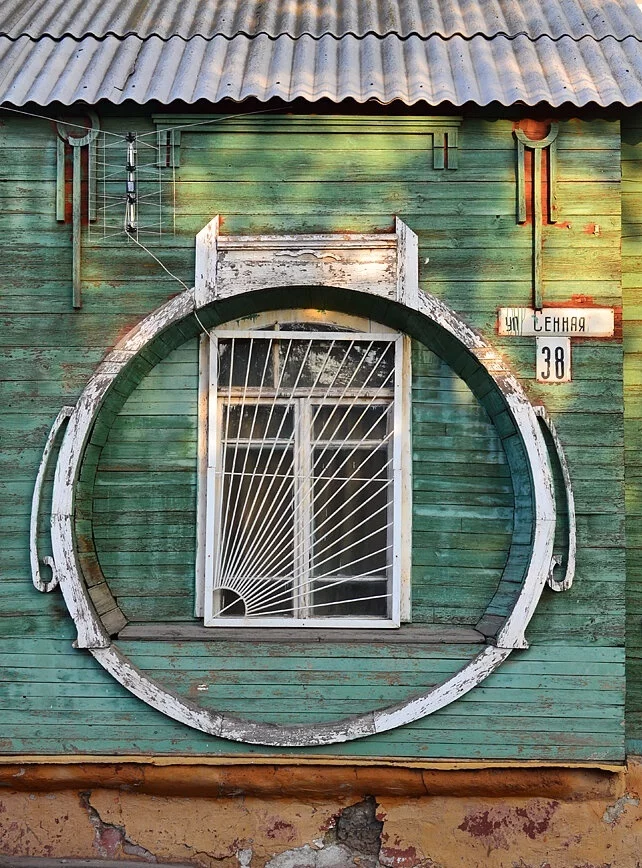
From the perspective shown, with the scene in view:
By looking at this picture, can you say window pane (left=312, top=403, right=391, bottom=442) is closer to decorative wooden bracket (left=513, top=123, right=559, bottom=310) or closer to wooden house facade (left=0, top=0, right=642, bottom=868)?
wooden house facade (left=0, top=0, right=642, bottom=868)

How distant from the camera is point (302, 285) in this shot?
4.28 metres

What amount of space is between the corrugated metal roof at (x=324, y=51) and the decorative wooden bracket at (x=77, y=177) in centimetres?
17

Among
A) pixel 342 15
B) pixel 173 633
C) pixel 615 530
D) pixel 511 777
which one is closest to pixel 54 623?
pixel 173 633

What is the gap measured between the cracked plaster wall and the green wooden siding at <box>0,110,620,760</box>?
26cm

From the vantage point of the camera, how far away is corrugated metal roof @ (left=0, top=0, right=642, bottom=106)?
4.23 meters

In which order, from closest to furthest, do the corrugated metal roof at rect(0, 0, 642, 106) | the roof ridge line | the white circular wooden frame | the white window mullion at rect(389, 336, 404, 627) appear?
the white circular wooden frame < the corrugated metal roof at rect(0, 0, 642, 106) < the white window mullion at rect(389, 336, 404, 627) < the roof ridge line

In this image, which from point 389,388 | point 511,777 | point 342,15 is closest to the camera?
point 511,777

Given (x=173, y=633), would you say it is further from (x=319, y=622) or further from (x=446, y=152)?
(x=446, y=152)

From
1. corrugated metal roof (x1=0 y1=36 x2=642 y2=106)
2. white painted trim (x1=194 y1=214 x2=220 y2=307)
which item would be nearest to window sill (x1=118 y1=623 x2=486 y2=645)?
white painted trim (x1=194 y1=214 x2=220 y2=307)

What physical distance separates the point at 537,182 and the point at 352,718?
2.73m

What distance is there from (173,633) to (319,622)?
0.71 m

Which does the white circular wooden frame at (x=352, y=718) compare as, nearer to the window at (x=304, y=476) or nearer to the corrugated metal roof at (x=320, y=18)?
the window at (x=304, y=476)

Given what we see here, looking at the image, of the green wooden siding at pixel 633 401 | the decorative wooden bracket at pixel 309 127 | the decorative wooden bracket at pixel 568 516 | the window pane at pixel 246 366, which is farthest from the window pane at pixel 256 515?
the green wooden siding at pixel 633 401

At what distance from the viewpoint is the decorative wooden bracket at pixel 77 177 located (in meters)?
4.30
